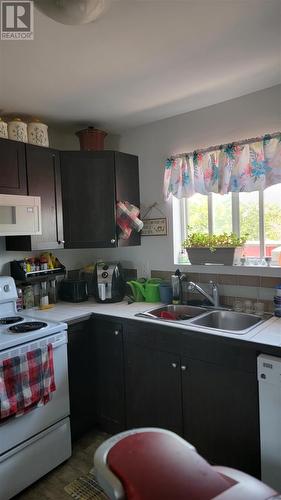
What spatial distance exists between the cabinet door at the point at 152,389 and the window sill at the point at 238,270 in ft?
2.52

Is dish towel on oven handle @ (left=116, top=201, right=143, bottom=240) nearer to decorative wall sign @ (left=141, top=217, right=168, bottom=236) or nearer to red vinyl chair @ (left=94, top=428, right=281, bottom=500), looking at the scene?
decorative wall sign @ (left=141, top=217, right=168, bottom=236)

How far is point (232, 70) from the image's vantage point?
75.7 inches

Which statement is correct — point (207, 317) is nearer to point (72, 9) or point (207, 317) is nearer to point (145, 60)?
point (145, 60)

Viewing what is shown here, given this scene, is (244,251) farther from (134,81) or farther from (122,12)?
(122,12)

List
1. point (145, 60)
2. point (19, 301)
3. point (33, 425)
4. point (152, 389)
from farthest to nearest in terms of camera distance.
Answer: point (19, 301)
point (152, 389)
point (33, 425)
point (145, 60)

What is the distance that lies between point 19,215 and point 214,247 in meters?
1.39

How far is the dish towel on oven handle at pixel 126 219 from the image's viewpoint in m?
2.66

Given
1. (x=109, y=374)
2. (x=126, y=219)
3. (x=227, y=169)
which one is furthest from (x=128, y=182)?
(x=109, y=374)

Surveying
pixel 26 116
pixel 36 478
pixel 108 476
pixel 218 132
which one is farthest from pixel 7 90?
pixel 36 478

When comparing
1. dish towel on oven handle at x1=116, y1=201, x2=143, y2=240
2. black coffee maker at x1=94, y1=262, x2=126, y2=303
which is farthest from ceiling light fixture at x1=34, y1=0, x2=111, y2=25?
black coffee maker at x1=94, y1=262, x2=126, y2=303

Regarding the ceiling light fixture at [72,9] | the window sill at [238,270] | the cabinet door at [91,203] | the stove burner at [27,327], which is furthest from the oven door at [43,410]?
the ceiling light fixture at [72,9]

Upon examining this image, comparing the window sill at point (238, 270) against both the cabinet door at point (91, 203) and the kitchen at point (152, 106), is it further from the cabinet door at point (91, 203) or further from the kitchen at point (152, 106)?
the cabinet door at point (91, 203)

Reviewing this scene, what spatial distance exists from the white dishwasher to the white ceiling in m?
1.58

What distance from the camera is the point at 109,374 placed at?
235 cm
